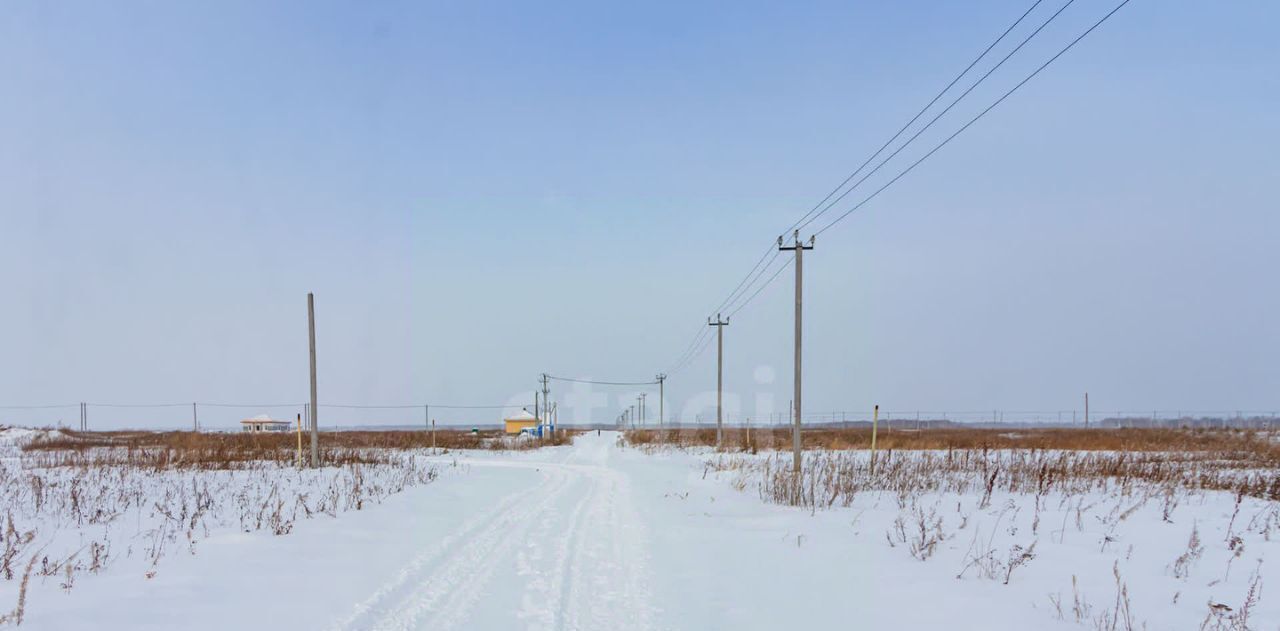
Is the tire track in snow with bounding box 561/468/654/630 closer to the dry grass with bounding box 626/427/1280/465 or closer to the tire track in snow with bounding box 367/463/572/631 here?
the tire track in snow with bounding box 367/463/572/631

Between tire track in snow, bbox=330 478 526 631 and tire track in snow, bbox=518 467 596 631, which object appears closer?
tire track in snow, bbox=330 478 526 631

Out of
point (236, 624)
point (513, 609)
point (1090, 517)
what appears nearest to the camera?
point (236, 624)

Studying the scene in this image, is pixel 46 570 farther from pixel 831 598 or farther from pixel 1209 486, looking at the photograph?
pixel 1209 486

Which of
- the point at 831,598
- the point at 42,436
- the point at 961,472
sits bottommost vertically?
the point at 42,436

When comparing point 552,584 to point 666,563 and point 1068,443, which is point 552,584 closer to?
point 666,563

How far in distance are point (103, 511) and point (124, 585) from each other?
234 inches

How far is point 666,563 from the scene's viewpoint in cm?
734

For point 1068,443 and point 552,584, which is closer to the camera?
point 552,584

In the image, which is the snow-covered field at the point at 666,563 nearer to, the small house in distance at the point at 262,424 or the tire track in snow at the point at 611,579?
the tire track in snow at the point at 611,579

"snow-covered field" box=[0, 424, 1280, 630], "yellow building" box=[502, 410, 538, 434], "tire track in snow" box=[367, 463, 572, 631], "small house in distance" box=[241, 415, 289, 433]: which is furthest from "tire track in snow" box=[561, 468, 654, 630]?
"small house in distance" box=[241, 415, 289, 433]

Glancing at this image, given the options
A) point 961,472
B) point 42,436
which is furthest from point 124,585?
point 42,436

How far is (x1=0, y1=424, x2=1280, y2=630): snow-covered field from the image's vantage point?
518 centimetres

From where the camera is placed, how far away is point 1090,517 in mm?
9547

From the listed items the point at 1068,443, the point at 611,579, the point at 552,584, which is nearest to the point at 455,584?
the point at 552,584
